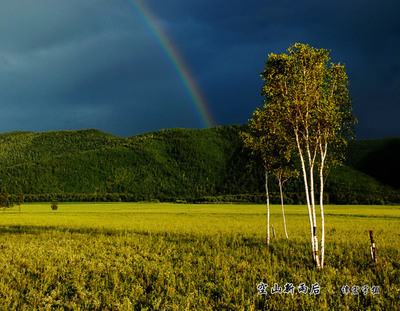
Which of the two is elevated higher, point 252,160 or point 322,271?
point 252,160

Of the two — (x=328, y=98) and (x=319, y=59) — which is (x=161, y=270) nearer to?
(x=328, y=98)

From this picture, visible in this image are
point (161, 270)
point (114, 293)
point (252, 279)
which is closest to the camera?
point (114, 293)

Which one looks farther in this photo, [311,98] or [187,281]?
[311,98]

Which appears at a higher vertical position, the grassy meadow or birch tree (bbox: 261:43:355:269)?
birch tree (bbox: 261:43:355:269)

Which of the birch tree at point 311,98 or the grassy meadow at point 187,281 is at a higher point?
the birch tree at point 311,98

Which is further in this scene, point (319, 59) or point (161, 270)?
point (319, 59)

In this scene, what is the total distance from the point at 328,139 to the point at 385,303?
8.44m

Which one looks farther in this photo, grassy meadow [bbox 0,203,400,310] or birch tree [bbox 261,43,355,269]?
→ birch tree [bbox 261,43,355,269]

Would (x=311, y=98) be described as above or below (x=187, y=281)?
above

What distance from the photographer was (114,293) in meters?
11.3

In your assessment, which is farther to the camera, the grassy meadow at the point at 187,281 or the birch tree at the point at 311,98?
the birch tree at the point at 311,98

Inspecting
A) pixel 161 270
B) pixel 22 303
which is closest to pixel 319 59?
pixel 161 270

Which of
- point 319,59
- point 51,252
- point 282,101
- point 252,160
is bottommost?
point 51,252

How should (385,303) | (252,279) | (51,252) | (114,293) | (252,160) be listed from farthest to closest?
1. (252,160)
2. (51,252)
3. (252,279)
4. (114,293)
5. (385,303)
